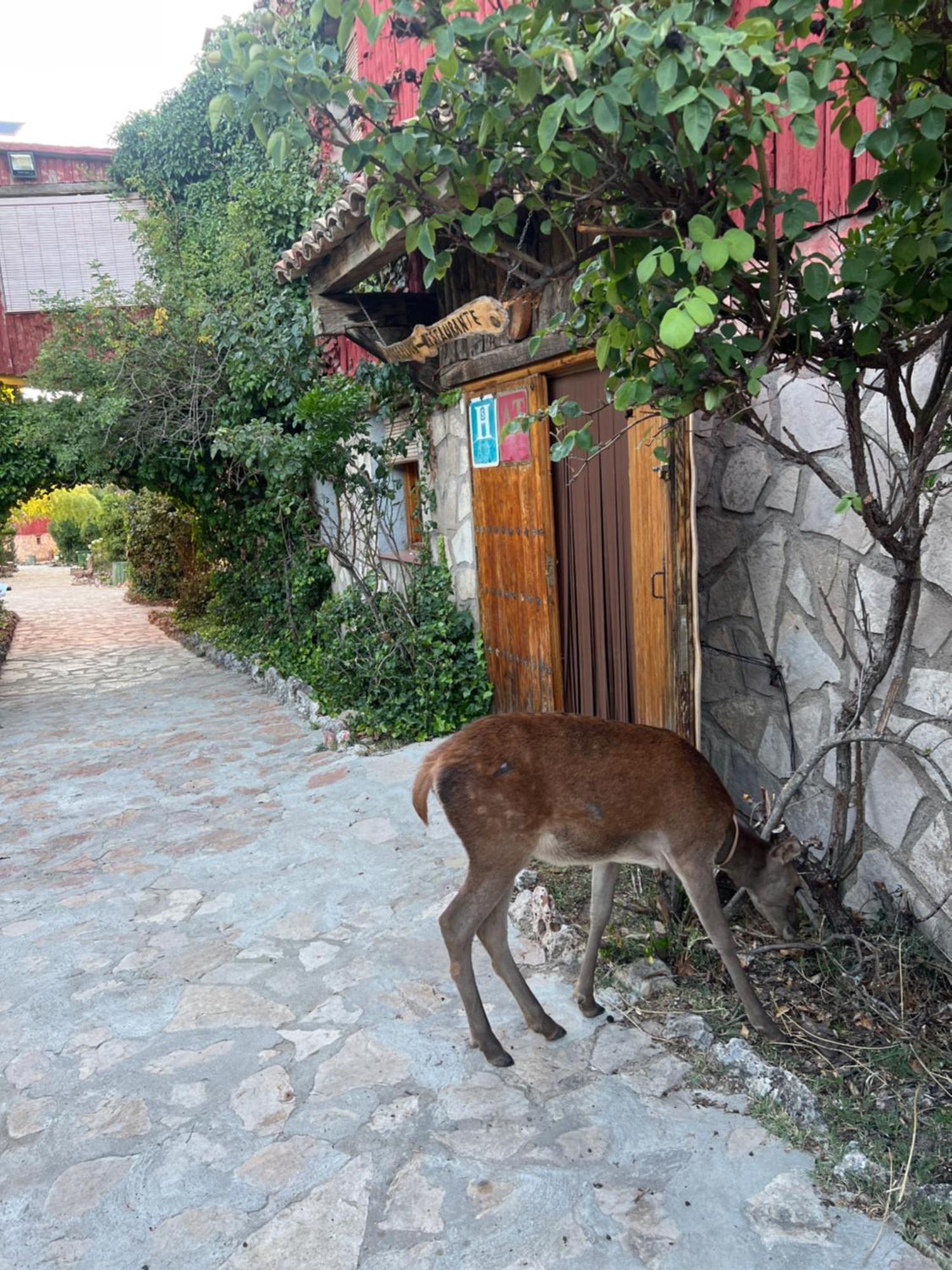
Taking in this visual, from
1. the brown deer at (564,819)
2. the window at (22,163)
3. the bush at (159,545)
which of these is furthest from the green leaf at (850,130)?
the window at (22,163)

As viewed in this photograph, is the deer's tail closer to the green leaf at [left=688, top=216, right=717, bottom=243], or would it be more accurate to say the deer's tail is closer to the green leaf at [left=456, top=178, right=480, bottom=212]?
the green leaf at [left=456, top=178, right=480, bottom=212]

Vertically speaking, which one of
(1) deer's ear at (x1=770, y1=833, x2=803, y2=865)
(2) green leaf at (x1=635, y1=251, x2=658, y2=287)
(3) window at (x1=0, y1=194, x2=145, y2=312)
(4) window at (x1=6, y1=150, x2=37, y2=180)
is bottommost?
(1) deer's ear at (x1=770, y1=833, x2=803, y2=865)

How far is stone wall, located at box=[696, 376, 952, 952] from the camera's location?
3924mm

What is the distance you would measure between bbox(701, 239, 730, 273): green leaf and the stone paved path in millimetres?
2603

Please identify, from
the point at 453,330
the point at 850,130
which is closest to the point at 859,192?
the point at 850,130

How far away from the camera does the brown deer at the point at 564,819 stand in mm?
3510

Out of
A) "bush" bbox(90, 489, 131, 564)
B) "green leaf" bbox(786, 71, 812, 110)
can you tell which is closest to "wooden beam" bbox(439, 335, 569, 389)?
"green leaf" bbox(786, 71, 812, 110)

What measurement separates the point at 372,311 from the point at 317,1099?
6623 mm

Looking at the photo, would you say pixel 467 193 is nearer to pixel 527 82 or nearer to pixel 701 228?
pixel 527 82

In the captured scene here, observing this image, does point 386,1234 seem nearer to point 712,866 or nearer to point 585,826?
point 585,826

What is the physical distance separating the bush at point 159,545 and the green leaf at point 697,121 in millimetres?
15978

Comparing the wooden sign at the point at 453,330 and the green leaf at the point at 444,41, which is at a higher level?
the wooden sign at the point at 453,330

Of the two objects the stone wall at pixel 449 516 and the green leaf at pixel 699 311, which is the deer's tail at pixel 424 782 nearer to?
the green leaf at pixel 699 311

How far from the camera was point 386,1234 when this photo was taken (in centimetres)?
277
